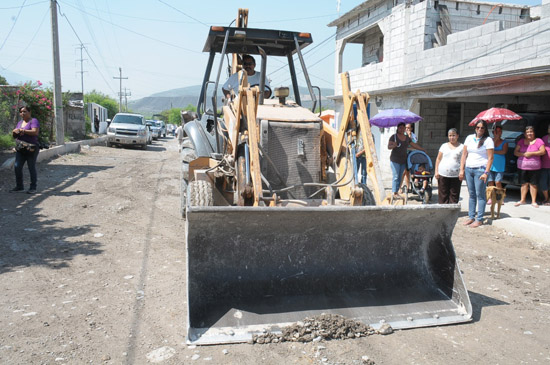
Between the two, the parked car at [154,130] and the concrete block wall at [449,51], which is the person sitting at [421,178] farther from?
the parked car at [154,130]

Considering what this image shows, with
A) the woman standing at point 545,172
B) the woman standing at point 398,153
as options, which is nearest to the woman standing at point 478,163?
the woman standing at point 398,153

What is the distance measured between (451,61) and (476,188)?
20.8ft

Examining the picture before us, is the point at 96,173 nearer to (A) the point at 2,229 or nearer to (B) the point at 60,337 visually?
(A) the point at 2,229

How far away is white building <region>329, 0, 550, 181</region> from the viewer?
10023 mm

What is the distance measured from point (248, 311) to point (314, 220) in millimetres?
922

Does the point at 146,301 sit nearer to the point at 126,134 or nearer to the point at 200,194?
the point at 200,194

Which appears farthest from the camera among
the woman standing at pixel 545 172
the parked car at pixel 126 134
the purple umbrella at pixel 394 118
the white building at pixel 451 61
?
the parked car at pixel 126 134

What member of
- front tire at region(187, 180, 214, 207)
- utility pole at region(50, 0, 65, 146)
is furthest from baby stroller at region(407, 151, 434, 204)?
utility pole at region(50, 0, 65, 146)

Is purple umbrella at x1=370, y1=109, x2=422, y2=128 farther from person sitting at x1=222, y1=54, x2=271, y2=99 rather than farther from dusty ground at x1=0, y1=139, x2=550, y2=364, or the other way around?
person sitting at x1=222, y1=54, x2=271, y2=99

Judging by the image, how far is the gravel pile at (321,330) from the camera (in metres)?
3.46

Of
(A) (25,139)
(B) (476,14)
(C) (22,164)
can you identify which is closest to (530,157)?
(B) (476,14)

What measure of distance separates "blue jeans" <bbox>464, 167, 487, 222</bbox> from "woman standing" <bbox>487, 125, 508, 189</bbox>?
147 centimetres

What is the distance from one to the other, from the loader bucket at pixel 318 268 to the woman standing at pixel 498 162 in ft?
18.2

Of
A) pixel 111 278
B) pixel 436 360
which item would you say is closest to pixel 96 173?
pixel 111 278
